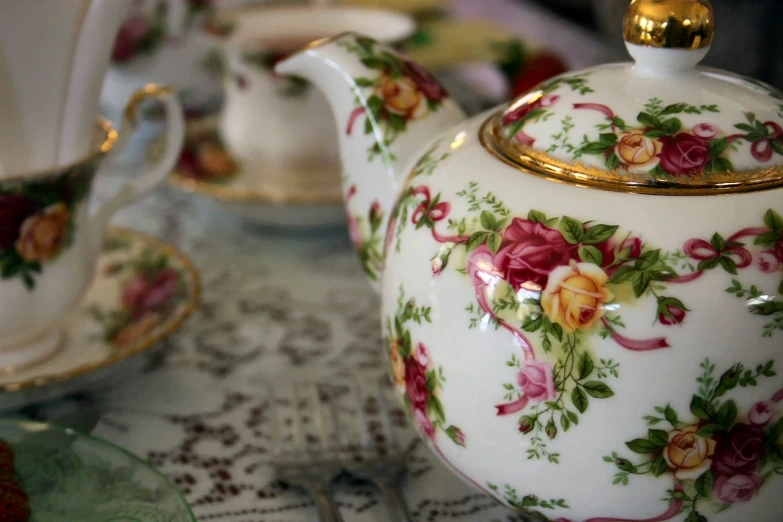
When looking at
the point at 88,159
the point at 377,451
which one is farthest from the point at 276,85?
the point at 377,451

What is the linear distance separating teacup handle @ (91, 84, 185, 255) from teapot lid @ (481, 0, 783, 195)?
0.33 meters

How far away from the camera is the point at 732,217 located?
38 cm

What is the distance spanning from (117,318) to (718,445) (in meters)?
0.51

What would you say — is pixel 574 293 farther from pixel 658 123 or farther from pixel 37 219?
pixel 37 219

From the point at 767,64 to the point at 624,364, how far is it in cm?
50

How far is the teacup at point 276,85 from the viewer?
89cm

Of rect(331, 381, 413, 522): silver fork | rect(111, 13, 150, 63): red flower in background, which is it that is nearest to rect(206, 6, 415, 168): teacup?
rect(111, 13, 150, 63): red flower in background

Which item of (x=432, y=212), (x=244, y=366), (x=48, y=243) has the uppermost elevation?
(x=432, y=212)

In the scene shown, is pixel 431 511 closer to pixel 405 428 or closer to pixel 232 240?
pixel 405 428

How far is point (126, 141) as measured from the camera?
2.12ft

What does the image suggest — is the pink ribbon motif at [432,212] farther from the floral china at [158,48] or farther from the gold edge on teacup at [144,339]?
the floral china at [158,48]

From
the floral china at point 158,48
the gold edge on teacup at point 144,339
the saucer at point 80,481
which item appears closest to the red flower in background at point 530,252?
the saucer at point 80,481

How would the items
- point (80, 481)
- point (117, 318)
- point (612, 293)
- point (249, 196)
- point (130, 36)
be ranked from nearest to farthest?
1. point (612, 293)
2. point (80, 481)
3. point (117, 318)
4. point (249, 196)
5. point (130, 36)

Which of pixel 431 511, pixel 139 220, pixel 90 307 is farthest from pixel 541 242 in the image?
pixel 139 220
